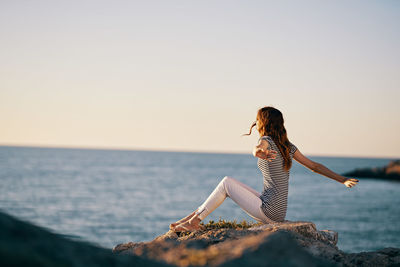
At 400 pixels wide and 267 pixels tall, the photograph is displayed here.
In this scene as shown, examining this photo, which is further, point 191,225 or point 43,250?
point 191,225

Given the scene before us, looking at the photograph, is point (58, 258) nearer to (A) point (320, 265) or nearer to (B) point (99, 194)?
(A) point (320, 265)

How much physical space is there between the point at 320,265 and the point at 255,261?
57 centimetres

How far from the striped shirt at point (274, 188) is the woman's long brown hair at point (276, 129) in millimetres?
85

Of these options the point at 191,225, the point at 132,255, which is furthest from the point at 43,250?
the point at 191,225

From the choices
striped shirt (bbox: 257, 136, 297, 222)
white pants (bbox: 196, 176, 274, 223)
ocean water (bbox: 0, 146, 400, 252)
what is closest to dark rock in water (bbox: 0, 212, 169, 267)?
white pants (bbox: 196, 176, 274, 223)

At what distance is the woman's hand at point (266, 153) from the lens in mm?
6566

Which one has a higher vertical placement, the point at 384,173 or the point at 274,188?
the point at 274,188

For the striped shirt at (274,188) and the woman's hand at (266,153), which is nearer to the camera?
the woman's hand at (266,153)

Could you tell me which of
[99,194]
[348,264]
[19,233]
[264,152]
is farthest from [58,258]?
[99,194]

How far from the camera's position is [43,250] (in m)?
2.54

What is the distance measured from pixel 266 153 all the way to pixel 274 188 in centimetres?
65

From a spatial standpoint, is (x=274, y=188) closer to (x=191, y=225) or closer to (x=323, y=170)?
(x=323, y=170)

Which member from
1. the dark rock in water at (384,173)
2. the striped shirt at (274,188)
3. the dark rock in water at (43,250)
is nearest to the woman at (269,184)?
the striped shirt at (274,188)

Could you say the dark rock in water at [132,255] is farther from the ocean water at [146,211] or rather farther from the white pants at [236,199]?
the ocean water at [146,211]
